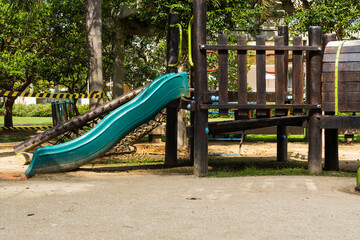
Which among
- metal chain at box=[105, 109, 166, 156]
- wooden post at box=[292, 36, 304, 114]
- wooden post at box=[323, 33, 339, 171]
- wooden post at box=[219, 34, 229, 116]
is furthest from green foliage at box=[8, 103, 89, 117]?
wooden post at box=[292, 36, 304, 114]

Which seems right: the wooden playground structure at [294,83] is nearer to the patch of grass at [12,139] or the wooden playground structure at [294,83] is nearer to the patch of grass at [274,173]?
the patch of grass at [274,173]

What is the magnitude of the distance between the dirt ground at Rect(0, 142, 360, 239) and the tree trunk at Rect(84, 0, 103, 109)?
21.8 feet

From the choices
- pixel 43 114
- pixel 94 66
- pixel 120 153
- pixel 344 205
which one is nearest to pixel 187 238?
pixel 344 205

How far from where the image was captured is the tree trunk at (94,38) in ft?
46.1

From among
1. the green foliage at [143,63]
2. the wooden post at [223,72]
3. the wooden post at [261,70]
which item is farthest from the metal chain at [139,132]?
the green foliage at [143,63]

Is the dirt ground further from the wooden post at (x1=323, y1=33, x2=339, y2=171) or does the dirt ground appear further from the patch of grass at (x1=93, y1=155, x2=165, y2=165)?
the patch of grass at (x1=93, y1=155, x2=165, y2=165)

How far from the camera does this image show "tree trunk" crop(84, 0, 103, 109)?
14.1 meters

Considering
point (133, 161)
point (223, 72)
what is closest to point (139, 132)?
point (133, 161)

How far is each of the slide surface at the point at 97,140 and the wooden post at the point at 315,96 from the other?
2.55 metres

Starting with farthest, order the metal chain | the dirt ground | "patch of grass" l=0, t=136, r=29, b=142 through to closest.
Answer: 1. "patch of grass" l=0, t=136, r=29, b=142
2. the metal chain
3. the dirt ground

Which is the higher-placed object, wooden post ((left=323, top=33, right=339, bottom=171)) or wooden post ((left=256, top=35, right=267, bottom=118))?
wooden post ((left=256, top=35, right=267, bottom=118))

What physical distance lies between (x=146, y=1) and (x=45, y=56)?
536cm

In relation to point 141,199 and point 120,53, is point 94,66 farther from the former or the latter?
point 141,199

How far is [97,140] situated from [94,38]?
7.04 m
